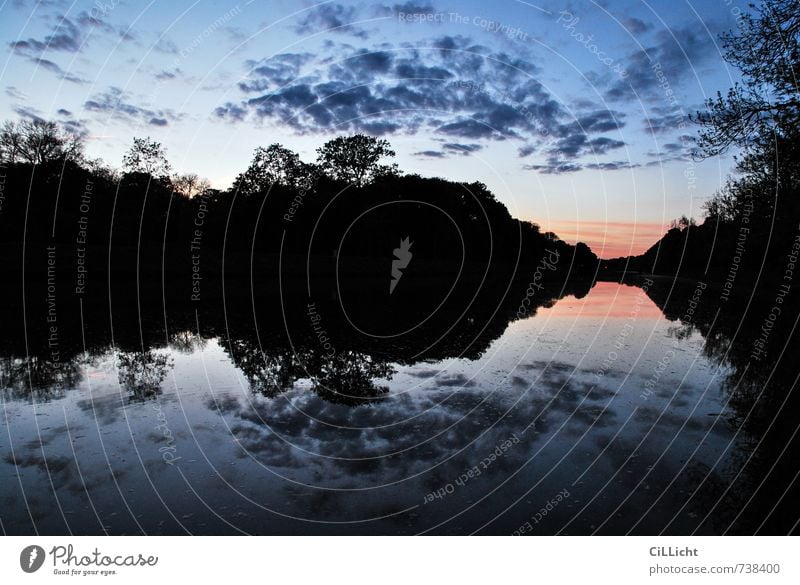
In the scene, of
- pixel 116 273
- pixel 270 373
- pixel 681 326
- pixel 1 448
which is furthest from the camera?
pixel 116 273

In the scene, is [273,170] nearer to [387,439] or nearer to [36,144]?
[36,144]

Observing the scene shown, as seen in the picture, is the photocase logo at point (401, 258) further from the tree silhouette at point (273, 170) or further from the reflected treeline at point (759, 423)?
the reflected treeline at point (759, 423)

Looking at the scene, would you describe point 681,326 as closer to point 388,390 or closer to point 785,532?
point 388,390

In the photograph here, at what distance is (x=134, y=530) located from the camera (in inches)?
195

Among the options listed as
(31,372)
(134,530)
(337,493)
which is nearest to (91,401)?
(31,372)

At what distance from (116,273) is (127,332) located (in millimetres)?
24700

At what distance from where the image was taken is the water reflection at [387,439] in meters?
5.32

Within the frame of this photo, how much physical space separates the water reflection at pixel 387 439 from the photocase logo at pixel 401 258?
4305 cm

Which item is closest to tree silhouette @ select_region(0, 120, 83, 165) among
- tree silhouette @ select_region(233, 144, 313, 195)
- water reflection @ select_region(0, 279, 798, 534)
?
tree silhouette @ select_region(233, 144, 313, 195)
